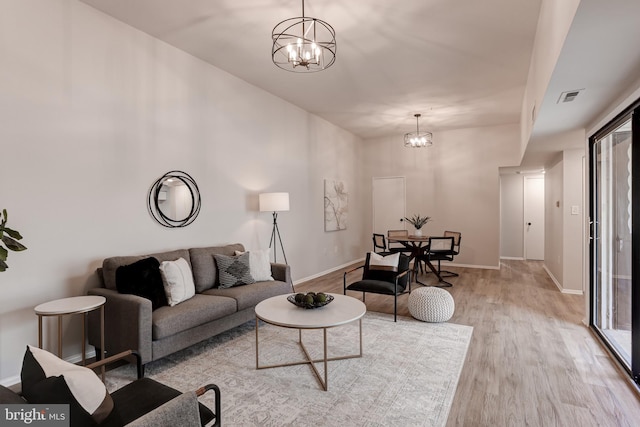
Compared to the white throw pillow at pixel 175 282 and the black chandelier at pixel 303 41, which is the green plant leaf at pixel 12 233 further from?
the black chandelier at pixel 303 41

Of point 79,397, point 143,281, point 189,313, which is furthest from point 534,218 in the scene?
point 79,397

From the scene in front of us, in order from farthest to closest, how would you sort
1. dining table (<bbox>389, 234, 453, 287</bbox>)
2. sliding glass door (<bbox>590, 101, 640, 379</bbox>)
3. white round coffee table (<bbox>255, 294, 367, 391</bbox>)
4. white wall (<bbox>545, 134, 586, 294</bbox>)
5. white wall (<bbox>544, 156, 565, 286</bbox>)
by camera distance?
dining table (<bbox>389, 234, 453, 287</bbox>) < white wall (<bbox>544, 156, 565, 286</bbox>) < white wall (<bbox>545, 134, 586, 294</bbox>) < sliding glass door (<bbox>590, 101, 640, 379</bbox>) < white round coffee table (<bbox>255, 294, 367, 391</bbox>)

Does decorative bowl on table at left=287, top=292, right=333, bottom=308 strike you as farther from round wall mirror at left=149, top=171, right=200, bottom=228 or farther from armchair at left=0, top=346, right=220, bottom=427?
round wall mirror at left=149, top=171, right=200, bottom=228

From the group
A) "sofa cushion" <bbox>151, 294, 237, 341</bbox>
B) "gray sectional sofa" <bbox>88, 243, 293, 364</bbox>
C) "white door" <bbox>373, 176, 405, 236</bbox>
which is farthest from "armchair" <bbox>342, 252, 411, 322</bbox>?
"white door" <bbox>373, 176, 405, 236</bbox>

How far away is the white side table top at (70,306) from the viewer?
244cm

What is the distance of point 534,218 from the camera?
859 cm

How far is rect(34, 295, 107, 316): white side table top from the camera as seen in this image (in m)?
2.44

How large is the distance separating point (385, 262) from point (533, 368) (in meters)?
1.95

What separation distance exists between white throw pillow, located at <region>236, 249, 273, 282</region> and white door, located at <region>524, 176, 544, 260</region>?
7.34 m

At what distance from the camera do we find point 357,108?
6.15 meters

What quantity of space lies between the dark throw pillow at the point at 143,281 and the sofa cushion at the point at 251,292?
0.63 meters

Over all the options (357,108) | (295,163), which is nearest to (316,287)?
(295,163)

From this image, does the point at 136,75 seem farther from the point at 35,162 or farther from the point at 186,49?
the point at 35,162

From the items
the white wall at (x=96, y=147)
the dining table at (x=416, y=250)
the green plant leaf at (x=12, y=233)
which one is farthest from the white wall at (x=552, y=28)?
the white wall at (x=96, y=147)
